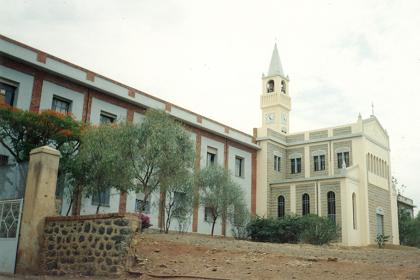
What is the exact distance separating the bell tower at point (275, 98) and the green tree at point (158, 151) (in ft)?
112

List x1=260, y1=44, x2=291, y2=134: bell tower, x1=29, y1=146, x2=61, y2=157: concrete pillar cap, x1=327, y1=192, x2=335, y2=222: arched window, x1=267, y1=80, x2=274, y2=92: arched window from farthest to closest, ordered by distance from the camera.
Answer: x1=267, y1=80, x2=274, y2=92: arched window, x1=260, y1=44, x2=291, y2=134: bell tower, x1=327, y1=192, x2=335, y2=222: arched window, x1=29, y1=146, x2=61, y2=157: concrete pillar cap

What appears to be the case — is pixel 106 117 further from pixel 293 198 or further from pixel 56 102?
pixel 293 198

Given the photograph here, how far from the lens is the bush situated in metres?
27.2

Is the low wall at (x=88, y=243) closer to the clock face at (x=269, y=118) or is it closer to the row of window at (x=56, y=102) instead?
the row of window at (x=56, y=102)

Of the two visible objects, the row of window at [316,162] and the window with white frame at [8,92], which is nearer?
the window with white frame at [8,92]

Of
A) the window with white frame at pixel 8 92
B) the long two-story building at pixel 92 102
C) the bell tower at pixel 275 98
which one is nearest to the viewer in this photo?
the window with white frame at pixel 8 92

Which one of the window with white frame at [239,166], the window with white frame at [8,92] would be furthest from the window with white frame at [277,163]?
the window with white frame at [8,92]

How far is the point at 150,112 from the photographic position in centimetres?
2109

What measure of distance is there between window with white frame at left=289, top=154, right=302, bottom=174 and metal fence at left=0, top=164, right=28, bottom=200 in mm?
30108

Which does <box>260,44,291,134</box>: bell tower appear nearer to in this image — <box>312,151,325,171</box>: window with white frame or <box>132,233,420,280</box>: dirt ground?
<box>312,151,325,171</box>: window with white frame

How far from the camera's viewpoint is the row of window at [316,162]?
38000 millimetres

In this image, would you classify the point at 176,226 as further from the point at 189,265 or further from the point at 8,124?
the point at 189,265

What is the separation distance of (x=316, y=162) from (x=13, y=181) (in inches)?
1182

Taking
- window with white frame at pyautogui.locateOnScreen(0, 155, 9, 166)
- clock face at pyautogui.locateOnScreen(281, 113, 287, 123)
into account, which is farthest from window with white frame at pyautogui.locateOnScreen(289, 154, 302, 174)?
window with white frame at pyautogui.locateOnScreen(0, 155, 9, 166)
